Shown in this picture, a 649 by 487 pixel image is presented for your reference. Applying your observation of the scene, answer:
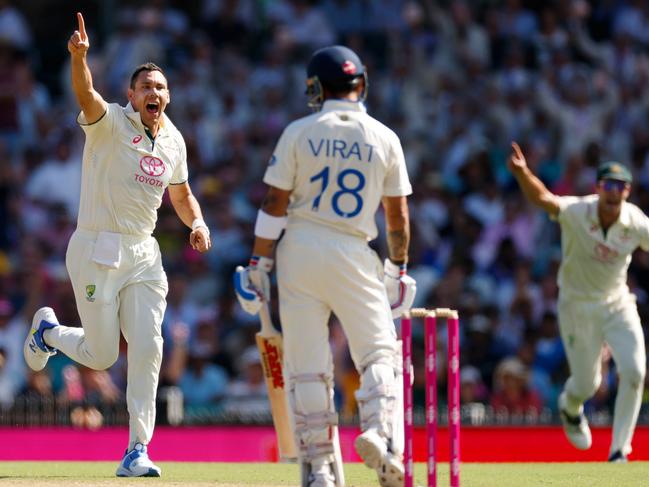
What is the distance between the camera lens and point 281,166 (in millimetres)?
7223

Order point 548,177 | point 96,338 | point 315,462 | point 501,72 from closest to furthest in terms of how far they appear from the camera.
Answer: point 315,462 → point 96,338 → point 548,177 → point 501,72

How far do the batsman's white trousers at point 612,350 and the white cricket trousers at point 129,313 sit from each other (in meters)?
3.66

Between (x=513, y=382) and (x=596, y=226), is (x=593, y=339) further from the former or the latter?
A: (x=513, y=382)

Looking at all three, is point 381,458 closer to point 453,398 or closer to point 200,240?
point 453,398

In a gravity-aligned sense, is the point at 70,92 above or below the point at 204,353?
above

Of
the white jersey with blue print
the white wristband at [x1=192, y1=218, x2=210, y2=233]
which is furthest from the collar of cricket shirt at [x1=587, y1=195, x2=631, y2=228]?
the white jersey with blue print

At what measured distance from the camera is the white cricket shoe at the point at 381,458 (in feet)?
22.6

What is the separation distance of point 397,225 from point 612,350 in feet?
13.2

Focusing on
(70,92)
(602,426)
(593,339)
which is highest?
(70,92)

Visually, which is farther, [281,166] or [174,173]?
[174,173]

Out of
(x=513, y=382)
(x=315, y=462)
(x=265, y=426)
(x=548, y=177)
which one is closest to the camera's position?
Answer: (x=315, y=462)

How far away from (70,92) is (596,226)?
27.3 feet

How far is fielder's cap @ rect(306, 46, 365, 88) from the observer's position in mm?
7367

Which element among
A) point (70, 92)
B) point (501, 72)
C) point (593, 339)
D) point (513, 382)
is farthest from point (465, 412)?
point (70, 92)
